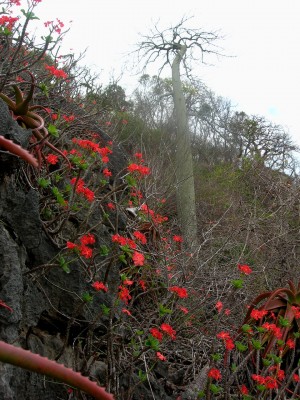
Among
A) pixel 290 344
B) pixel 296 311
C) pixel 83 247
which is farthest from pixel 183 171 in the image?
pixel 83 247

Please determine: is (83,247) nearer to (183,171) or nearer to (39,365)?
(39,365)

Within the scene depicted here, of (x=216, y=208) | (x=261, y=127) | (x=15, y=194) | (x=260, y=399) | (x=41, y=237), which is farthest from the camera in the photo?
(x=261, y=127)

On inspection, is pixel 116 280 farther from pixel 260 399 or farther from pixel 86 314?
pixel 260 399

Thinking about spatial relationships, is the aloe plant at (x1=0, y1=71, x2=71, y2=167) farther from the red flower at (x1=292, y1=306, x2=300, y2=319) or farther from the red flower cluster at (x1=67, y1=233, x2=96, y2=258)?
the red flower at (x1=292, y1=306, x2=300, y2=319)

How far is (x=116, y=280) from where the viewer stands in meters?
3.43

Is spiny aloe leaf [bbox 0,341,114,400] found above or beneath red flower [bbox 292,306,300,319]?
above

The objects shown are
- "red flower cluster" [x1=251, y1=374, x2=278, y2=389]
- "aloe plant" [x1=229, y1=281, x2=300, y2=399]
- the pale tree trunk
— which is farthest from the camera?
the pale tree trunk

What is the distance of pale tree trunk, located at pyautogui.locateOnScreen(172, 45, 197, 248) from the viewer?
24.8 feet

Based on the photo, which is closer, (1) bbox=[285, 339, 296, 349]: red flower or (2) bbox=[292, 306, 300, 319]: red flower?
(1) bbox=[285, 339, 296, 349]: red flower

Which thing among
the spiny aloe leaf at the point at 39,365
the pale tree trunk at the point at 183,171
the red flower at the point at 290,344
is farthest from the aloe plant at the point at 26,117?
the pale tree trunk at the point at 183,171

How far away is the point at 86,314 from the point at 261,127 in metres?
14.2

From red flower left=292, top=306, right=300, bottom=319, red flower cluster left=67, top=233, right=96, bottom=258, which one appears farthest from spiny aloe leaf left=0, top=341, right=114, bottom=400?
red flower left=292, top=306, right=300, bottom=319

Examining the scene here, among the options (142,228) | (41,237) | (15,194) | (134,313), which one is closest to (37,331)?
(41,237)

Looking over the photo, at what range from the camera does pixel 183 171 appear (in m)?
9.45
